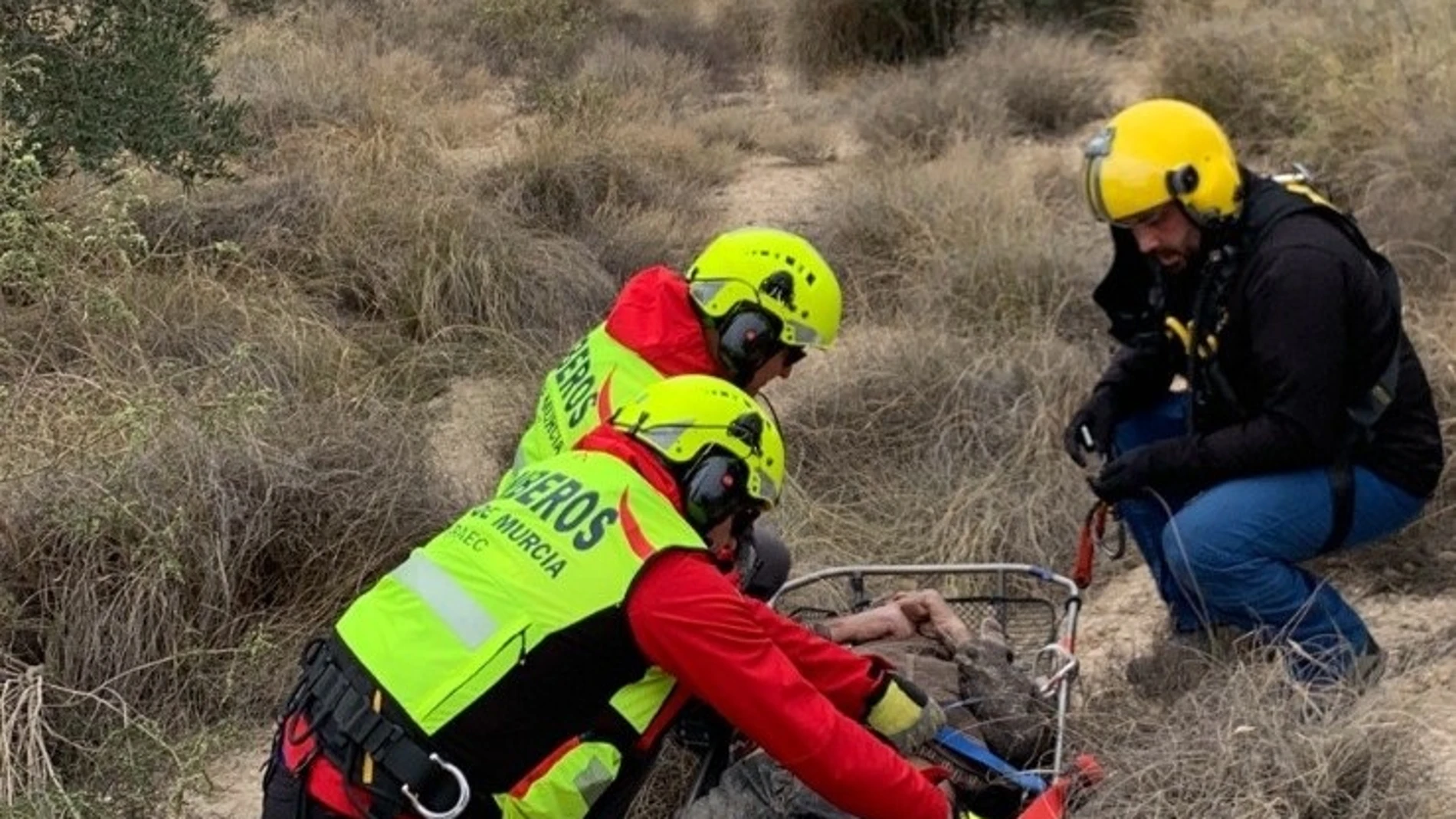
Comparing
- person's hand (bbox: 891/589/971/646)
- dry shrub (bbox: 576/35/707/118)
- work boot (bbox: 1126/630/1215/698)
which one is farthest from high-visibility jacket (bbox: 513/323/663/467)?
dry shrub (bbox: 576/35/707/118)

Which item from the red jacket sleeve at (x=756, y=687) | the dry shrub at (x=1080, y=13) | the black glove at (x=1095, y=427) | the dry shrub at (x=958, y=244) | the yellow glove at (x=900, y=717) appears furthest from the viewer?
the dry shrub at (x=1080, y=13)

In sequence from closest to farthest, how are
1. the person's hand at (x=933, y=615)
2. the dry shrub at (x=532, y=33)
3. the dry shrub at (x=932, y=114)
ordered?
the person's hand at (x=933, y=615)
the dry shrub at (x=932, y=114)
the dry shrub at (x=532, y=33)

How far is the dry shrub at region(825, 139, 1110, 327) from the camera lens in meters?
7.13

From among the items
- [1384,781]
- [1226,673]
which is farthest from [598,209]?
[1384,781]

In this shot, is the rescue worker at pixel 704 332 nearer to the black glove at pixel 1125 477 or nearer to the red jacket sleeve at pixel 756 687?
the black glove at pixel 1125 477

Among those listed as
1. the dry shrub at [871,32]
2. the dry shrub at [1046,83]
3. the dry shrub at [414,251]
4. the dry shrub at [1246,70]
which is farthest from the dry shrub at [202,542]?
the dry shrub at [871,32]

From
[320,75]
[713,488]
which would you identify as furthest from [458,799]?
[320,75]

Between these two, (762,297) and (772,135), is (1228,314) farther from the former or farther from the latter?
(772,135)

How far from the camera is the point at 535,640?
2797mm

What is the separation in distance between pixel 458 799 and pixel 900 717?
2.85ft

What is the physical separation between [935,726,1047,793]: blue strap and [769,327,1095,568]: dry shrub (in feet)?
6.24

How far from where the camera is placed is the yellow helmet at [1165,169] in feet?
12.8

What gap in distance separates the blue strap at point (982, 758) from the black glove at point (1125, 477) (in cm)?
104

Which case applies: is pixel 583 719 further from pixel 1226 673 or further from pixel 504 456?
pixel 504 456
